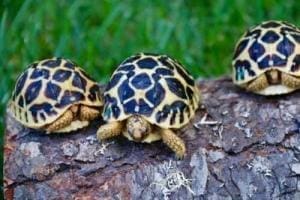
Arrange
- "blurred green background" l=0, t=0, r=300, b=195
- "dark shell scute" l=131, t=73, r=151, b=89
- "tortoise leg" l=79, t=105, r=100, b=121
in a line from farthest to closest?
"blurred green background" l=0, t=0, r=300, b=195, "tortoise leg" l=79, t=105, r=100, b=121, "dark shell scute" l=131, t=73, r=151, b=89

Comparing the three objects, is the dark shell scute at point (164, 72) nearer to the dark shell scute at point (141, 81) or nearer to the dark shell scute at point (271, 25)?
the dark shell scute at point (141, 81)

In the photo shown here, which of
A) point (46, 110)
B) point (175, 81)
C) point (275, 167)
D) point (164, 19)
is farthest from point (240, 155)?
point (164, 19)

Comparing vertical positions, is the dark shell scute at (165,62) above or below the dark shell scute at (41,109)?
above

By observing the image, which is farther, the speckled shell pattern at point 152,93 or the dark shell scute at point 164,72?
the dark shell scute at point 164,72

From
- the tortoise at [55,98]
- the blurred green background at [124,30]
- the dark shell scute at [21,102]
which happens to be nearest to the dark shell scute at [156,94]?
the tortoise at [55,98]

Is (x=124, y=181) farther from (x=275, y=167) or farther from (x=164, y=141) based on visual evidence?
(x=275, y=167)

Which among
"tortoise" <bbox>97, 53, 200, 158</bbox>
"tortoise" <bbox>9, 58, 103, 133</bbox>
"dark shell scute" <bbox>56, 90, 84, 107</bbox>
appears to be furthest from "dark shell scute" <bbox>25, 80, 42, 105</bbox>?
"tortoise" <bbox>97, 53, 200, 158</bbox>

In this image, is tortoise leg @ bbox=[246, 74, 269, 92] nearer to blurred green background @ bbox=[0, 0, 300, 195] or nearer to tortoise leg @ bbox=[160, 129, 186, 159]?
tortoise leg @ bbox=[160, 129, 186, 159]
